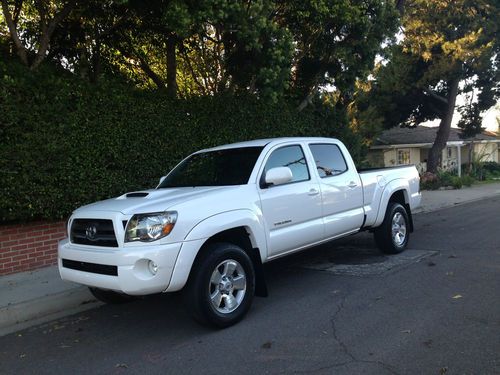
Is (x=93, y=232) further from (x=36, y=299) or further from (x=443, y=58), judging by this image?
A: (x=443, y=58)

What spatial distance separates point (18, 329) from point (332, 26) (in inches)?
332

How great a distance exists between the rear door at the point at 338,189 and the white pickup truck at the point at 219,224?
18 millimetres

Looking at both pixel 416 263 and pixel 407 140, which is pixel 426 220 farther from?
pixel 407 140

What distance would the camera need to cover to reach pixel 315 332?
453 centimetres

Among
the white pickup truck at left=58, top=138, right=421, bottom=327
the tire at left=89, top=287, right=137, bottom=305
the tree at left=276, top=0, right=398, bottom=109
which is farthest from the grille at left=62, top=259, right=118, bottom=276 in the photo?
the tree at left=276, top=0, right=398, bottom=109

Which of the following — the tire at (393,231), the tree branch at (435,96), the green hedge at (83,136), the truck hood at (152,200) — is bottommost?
the tire at (393,231)

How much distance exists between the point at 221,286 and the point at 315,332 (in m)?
1.01

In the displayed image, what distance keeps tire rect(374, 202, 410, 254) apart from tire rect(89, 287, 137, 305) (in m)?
3.82

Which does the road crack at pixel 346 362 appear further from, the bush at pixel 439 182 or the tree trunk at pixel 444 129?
the tree trunk at pixel 444 129

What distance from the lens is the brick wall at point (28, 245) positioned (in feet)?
23.8

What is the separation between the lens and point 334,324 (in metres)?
4.70

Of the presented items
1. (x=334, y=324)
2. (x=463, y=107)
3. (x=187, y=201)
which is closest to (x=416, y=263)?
(x=334, y=324)

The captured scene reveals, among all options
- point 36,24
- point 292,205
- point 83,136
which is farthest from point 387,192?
point 36,24

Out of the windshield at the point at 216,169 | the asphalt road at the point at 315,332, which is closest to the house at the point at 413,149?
the asphalt road at the point at 315,332
